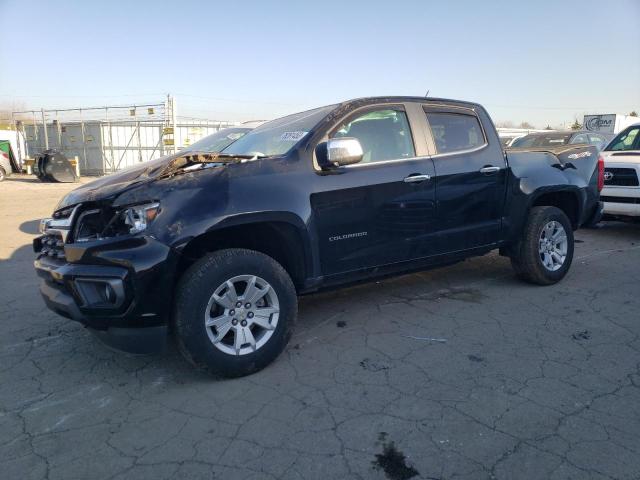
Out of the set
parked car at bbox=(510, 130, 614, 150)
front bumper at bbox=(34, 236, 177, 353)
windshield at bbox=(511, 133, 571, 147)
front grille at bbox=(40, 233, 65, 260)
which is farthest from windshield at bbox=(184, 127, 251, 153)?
windshield at bbox=(511, 133, 571, 147)

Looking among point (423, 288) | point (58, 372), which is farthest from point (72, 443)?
point (423, 288)

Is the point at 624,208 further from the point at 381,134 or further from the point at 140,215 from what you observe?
the point at 140,215

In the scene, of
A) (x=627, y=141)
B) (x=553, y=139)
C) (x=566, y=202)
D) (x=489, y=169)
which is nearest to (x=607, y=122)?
(x=553, y=139)

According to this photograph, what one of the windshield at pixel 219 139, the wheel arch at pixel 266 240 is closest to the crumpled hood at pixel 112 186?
the wheel arch at pixel 266 240

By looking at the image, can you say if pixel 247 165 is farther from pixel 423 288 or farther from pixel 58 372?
pixel 423 288

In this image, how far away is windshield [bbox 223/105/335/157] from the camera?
380cm

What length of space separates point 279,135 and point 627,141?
287 inches

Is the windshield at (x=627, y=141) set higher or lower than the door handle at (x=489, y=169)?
higher

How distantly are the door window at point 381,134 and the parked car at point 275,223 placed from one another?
0.01 metres

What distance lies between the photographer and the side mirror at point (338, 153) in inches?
135

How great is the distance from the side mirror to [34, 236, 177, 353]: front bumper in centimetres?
126

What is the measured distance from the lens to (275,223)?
341 centimetres

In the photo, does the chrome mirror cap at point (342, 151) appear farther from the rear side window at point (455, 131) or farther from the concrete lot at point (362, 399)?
the concrete lot at point (362, 399)

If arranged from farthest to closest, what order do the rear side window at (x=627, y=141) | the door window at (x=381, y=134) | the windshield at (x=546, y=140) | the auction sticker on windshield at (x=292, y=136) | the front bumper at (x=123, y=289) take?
1. the windshield at (x=546, y=140)
2. the rear side window at (x=627, y=141)
3. the door window at (x=381, y=134)
4. the auction sticker on windshield at (x=292, y=136)
5. the front bumper at (x=123, y=289)
